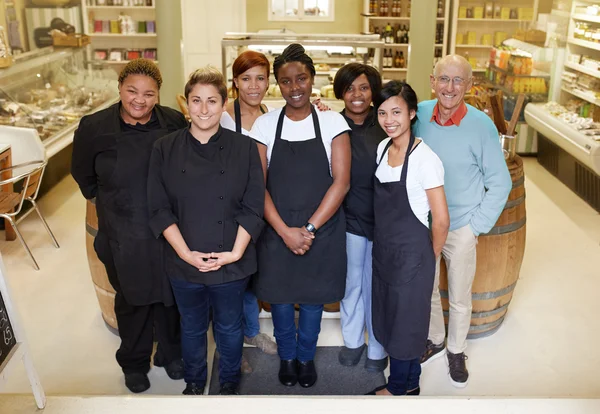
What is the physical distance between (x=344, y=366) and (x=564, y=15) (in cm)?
538

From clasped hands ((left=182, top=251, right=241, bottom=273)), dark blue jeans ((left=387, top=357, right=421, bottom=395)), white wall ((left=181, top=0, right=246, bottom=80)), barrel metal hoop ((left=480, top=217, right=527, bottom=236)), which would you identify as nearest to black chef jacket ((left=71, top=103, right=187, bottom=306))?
clasped hands ((left=182, top=251, right=241, bottom=273))

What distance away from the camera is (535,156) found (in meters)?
7.93

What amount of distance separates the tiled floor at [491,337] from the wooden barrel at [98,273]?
0.16m

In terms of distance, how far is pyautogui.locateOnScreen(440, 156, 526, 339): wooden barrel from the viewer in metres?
3.44

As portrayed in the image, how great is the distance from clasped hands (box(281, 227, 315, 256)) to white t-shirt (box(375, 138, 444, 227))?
418mm

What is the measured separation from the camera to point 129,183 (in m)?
2.86

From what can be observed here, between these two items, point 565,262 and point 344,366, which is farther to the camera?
point 565,262

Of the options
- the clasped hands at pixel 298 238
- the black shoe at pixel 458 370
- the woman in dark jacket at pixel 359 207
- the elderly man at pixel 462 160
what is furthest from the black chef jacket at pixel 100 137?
the black shoe at pixel 458 370

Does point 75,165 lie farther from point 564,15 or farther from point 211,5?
point 211,5

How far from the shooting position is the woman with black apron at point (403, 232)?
2729 millimetres

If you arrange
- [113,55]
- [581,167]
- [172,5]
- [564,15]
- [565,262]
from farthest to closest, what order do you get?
[113,55], [172,5], [564,15], [581,167], [565,262]

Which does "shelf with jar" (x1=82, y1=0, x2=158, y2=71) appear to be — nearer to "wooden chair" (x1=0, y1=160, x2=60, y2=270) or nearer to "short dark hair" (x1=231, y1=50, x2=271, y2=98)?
"wooden chair" (x1=0, y1=160, x2=60, y2=270)

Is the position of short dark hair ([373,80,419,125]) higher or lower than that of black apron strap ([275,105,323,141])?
higher

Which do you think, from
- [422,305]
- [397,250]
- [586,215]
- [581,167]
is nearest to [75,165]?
[397,250]
